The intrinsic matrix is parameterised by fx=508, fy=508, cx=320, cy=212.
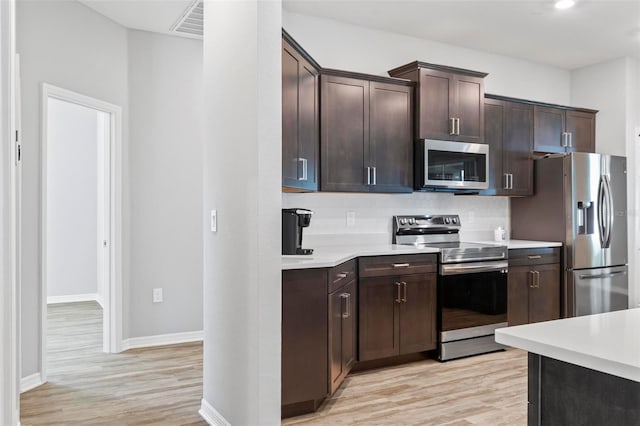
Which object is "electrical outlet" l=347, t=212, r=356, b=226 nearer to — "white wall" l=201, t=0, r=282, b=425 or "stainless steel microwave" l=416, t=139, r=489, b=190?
"stainless steel microwave" l=416, t=139, r=489, b=190

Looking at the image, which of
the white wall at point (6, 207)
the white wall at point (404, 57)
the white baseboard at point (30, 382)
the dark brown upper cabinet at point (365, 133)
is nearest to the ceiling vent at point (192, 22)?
the white wall at point (404, 57)

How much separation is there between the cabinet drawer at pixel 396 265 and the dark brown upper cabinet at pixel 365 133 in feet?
2.01

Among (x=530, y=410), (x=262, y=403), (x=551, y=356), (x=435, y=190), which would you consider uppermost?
(x=435, y=190)

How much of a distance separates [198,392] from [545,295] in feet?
10.6

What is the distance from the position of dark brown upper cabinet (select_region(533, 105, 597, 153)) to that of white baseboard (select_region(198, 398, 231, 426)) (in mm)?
3986

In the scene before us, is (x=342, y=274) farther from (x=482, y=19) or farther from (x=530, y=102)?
(x=530, y=102)

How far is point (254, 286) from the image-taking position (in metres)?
2.41

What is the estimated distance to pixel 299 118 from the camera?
3.42 meters

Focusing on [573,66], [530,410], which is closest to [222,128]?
[530,410]

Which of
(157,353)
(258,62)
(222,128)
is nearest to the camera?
(258,62)

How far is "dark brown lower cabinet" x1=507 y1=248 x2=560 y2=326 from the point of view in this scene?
4539 millimetres

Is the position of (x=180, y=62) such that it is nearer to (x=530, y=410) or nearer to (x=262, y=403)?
(x=262, y=403)

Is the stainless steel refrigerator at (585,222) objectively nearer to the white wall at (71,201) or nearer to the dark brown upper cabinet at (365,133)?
the dark brown upper cabinet at (365,133)

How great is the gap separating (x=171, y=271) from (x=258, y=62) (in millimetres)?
2786
